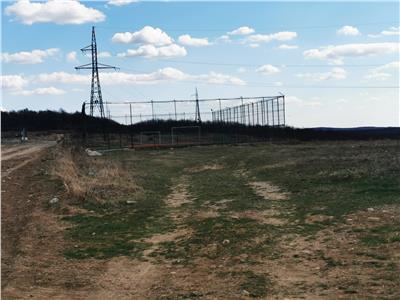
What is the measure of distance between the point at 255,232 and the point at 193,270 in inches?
84.3

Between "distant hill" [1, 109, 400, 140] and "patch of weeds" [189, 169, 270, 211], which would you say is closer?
"patch of weeds" [189, 169, 270, 211]

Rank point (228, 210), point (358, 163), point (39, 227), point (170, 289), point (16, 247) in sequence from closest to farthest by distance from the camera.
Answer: point (170, 289)
point (16, 247)
point (39, 227)
point (228, 210)
point (358, 163)

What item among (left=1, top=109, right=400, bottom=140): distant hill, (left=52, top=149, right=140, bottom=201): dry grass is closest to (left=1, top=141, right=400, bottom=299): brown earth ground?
(left=52, top=149, right=140, bottom=201): dry grass

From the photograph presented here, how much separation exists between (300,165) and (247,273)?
1200cm

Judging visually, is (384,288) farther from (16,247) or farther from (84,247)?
(16,247)

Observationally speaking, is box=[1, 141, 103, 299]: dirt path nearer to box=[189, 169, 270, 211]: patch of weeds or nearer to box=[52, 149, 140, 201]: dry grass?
box=[52, 149, 140, 201]: dry grass

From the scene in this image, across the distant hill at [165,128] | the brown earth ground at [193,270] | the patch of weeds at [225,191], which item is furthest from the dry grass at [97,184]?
the distant hill at [165,128]

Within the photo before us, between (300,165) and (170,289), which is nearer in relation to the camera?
(170,289)

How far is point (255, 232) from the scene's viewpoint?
905 centimetres

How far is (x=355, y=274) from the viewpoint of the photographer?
254 inches

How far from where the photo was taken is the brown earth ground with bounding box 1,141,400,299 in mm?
6094

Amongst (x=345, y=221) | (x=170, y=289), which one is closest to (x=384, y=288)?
(x=170, y=289)

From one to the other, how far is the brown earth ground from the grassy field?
0.07ft

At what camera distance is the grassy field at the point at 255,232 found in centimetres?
638
